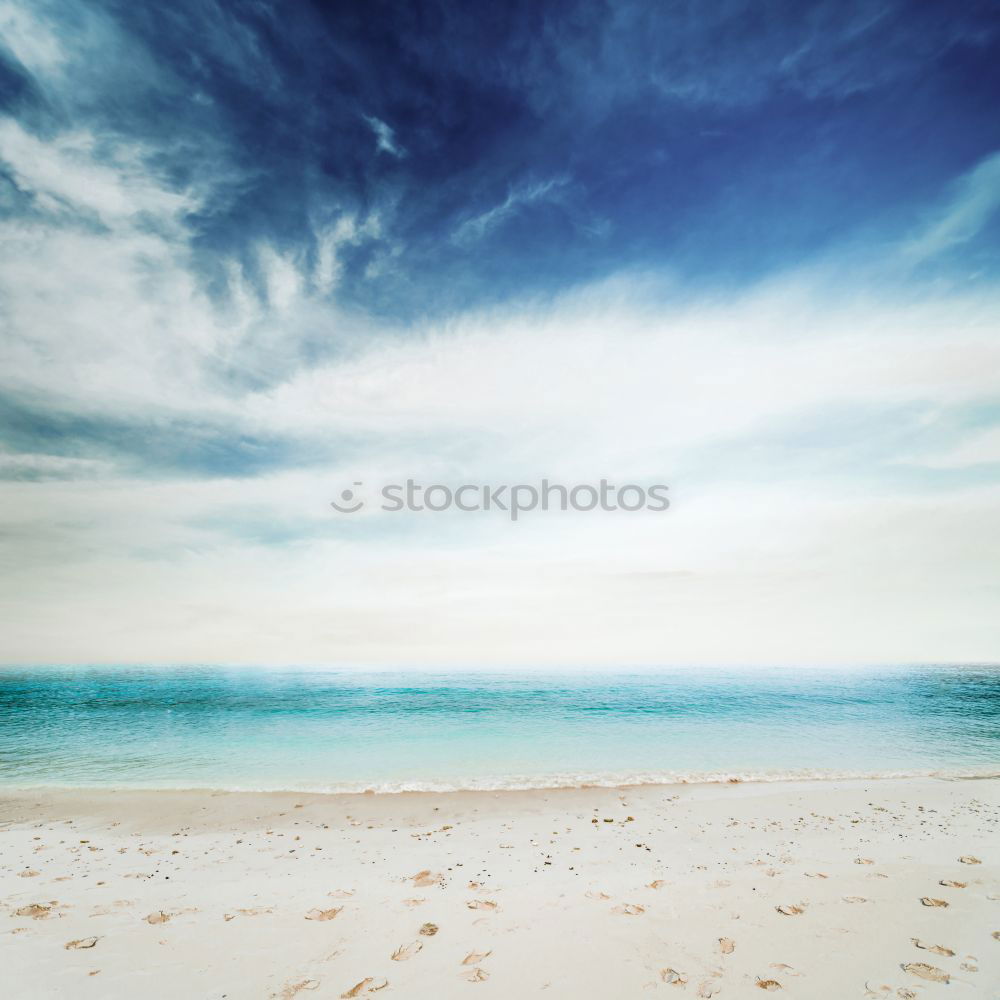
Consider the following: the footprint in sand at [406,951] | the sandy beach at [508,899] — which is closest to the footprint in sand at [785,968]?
the sandy beach at [508,899]

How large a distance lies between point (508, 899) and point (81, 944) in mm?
5805

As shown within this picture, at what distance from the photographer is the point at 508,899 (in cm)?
739

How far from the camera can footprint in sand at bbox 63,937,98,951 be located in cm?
619

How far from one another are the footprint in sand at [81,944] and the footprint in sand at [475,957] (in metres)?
4.98

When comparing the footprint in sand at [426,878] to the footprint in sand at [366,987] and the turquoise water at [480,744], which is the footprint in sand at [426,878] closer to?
the footprint in sand at [366,987]

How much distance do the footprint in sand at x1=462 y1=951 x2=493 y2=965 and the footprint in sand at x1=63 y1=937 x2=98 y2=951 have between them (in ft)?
16.3

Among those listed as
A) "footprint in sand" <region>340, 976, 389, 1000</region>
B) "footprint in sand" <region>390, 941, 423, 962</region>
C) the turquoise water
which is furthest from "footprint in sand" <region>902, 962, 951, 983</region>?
the turquoise water

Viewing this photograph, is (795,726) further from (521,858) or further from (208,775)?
(208,775)

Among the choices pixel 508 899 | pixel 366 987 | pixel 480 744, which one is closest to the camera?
pixel 366 987

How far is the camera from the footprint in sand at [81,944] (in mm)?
6188

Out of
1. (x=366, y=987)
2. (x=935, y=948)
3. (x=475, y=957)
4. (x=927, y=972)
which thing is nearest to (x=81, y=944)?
(x=366, y=987)

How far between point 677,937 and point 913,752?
21.8 metres

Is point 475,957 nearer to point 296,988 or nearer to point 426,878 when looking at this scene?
point 296,988

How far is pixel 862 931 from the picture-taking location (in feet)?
20.8
